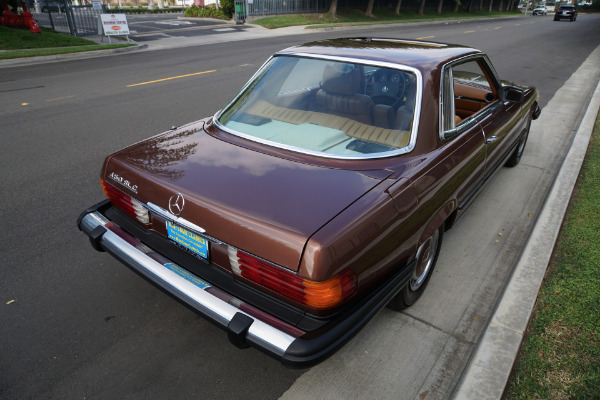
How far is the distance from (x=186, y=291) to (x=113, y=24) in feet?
62.3

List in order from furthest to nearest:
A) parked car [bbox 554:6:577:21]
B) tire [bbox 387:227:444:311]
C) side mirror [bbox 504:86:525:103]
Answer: parked car [bbox 554:6:577:21] → side mirror [bbox 504:86:525:103] → tire [bbox 387:227:444:311]

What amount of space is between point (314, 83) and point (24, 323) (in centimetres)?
264

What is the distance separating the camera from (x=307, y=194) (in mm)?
2139

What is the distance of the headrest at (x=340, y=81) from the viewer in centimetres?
300

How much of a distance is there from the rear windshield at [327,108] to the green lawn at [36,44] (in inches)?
535

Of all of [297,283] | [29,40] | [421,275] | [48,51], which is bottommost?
[421,275]

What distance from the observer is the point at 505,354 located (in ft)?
8.18

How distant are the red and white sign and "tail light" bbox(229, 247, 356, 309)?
18962mm

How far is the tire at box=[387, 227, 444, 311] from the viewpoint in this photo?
9.19ft

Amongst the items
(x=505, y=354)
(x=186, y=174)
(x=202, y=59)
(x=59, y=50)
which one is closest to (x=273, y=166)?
(x=186, y=174)

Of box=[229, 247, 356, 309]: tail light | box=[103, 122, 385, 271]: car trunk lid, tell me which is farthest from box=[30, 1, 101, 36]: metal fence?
box=[229, 247, 356, 309]: tail light

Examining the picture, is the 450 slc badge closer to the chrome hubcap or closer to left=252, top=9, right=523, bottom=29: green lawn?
the chrome hubcap

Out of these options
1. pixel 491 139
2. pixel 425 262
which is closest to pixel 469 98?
pixel 491 139

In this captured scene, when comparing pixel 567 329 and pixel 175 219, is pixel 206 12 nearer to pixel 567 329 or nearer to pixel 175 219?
pixel 175 219
